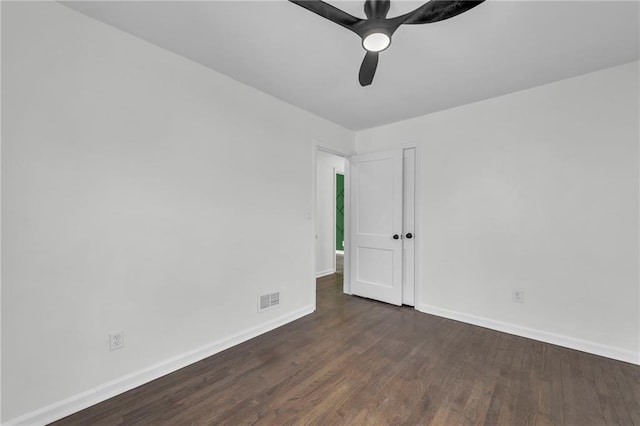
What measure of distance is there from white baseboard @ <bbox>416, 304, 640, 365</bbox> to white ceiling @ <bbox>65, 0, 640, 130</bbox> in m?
2.39

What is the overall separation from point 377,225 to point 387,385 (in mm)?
2087

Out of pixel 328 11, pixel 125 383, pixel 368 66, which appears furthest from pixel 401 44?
pixel 125 383

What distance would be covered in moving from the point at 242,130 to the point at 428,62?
1.74 meters

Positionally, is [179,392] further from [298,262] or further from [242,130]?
[242,130]

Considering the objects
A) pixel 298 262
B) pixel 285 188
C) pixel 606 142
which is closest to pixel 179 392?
pixel 298 262

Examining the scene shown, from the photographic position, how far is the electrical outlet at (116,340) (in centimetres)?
183

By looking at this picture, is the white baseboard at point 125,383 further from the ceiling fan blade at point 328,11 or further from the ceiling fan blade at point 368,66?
the ceiling fan blade at point 328,11

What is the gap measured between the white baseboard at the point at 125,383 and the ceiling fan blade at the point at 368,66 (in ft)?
8.00

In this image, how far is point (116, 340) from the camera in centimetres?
185

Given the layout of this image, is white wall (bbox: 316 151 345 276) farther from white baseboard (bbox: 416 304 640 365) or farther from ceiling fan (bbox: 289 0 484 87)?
ceiling fan (bbox: 289 0 484 87)

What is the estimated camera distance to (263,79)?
8.29ft

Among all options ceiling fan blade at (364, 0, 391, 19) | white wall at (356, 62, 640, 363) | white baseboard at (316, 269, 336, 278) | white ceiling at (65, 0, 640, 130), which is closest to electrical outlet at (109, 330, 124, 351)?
white ceiling at (65, 0, 640, 130)

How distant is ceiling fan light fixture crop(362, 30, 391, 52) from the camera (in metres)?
1.51

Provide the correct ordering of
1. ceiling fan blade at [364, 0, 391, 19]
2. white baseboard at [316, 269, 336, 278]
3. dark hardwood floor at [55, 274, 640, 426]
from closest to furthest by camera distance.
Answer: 1. ceiling fan blade at [364, 0, 391, 19]
2. dark hardwood floor at [55, 274, 640, 426]
3. white baseboard at [316, 269, 336, 278]
